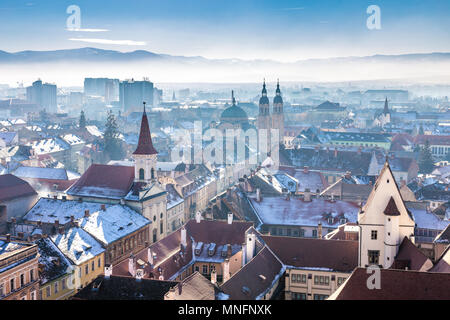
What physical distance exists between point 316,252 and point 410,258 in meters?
6.30

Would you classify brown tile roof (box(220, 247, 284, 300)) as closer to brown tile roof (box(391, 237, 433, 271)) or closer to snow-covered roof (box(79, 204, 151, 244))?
brown tile roof (box(391, 237, 433, 271))

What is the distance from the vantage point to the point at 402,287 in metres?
19.1

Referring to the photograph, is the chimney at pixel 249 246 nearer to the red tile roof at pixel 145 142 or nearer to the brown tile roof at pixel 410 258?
the brown tile roof at pixel 410 258

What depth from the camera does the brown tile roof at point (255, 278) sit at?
83.9 ft

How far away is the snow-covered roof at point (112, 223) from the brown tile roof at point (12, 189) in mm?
12245

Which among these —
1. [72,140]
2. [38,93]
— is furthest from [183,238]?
[38,93]

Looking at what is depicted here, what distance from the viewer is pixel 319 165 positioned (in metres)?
75.4

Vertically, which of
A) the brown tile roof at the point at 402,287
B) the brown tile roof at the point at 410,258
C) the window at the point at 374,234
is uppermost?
the brown tile roof at the point at 402,287

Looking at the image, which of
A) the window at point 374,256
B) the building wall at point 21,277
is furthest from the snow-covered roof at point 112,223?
the window at point 374,256

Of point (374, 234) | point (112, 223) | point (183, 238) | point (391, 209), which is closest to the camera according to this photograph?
point (391, 209)

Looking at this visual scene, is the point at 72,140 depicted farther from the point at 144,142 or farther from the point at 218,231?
the point at 218,231
